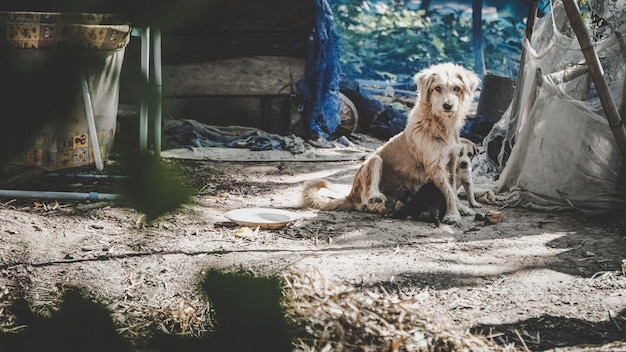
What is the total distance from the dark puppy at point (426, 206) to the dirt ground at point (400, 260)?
0.27 ft

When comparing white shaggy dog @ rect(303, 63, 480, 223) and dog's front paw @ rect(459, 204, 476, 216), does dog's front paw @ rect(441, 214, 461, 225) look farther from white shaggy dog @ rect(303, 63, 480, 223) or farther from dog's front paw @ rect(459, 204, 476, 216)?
dog's front paw @ rect(459, 204, 476, 216)

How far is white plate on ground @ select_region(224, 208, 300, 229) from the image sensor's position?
4324 millimetres

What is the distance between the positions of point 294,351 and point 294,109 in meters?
7.57

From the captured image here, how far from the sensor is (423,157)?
16.2ft

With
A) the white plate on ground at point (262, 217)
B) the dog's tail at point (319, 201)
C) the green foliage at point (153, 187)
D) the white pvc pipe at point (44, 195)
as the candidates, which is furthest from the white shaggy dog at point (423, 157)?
the green foliage at point (153, 187)

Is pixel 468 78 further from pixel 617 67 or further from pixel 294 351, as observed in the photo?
pixel 294 351

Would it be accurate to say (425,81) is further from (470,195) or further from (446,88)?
(470,195)

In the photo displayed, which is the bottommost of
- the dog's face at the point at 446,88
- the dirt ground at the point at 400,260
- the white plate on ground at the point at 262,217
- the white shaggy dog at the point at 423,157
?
the dirt ground at the point at 400,260

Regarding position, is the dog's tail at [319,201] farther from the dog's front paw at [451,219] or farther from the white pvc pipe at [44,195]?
the white pvc pipe at [44,195]

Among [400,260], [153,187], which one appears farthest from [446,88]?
[153,187]

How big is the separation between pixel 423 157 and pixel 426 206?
15.4 inches

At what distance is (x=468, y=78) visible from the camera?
4930 mm

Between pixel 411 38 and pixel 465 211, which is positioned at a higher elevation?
pixel 411 38

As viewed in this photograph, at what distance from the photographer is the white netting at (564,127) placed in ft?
15.4
